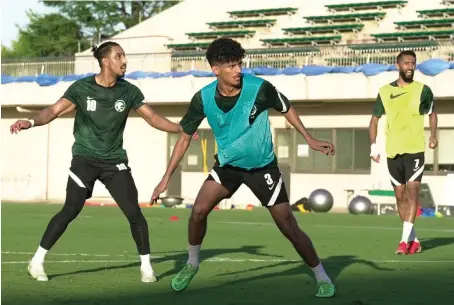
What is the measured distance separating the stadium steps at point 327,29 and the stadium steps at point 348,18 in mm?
590

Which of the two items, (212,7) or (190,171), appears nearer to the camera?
(190,171)

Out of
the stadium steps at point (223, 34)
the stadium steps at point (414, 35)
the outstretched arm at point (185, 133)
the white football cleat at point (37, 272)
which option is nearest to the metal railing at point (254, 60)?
the stadium steps at point (414, 35)

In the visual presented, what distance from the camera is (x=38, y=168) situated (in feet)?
141

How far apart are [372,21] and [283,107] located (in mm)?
38010

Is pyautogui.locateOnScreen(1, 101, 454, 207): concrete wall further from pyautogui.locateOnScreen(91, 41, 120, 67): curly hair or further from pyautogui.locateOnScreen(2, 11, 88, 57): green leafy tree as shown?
pyautogui.locateOnScreen(2, 11, 88, 57): green leafy tree

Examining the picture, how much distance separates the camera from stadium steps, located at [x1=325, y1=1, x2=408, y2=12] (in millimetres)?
45844

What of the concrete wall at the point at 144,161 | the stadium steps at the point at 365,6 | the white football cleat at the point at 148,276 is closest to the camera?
the white football cleat at the point at 148,276

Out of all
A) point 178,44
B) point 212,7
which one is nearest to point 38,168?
point 178,44

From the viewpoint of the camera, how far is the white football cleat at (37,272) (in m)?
9.72

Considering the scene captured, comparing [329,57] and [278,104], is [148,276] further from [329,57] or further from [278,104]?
[329,57]

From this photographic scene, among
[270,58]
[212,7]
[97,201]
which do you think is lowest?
[97,201]

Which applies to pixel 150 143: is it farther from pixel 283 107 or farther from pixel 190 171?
pixel 283 107

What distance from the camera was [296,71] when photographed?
1412 inches

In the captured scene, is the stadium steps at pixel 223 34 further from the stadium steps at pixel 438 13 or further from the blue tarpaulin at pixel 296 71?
the blue tarpaulin at pixel 296 71
